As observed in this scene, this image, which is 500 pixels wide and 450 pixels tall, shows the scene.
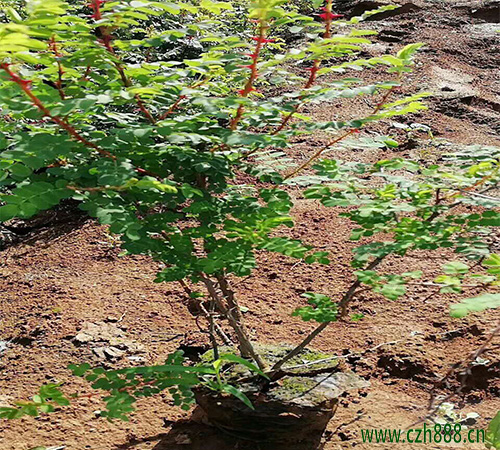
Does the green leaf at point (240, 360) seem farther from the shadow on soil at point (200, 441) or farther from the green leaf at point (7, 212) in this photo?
the green leaf at point (7, 212)

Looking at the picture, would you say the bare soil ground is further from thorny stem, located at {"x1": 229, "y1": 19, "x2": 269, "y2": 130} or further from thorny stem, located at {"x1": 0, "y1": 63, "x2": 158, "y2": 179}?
thorny stem, located at {"x1": 0, "y1": 63, "x2": 158, "y2": 179}

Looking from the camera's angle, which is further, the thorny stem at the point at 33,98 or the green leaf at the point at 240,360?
the green leaf at the point at 240,360

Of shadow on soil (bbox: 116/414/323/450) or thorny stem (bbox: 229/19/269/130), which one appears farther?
shadow on soil (bbox: 116/414/323/450)

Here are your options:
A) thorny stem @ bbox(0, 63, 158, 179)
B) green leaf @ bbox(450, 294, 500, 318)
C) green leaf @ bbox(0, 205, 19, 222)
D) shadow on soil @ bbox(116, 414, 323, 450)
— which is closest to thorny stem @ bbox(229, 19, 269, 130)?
thorny stem @ bbox(0, 63, 158, 179)

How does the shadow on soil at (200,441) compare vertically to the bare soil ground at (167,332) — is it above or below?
above

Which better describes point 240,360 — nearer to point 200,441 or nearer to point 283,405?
point 283,405

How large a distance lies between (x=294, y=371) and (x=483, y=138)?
11.8ft

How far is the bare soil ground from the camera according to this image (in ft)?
7.82

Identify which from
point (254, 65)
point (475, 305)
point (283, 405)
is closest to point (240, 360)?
point (283, 405)

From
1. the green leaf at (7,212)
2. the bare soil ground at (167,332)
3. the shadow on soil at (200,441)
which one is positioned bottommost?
the bare soil ground at (167,332)

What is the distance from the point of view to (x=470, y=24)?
26.0 ft

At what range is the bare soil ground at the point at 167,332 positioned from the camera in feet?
7.82

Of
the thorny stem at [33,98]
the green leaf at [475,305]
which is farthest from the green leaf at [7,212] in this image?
the green leaf at [475,305]

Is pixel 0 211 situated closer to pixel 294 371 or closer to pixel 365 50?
pixel 294 371
